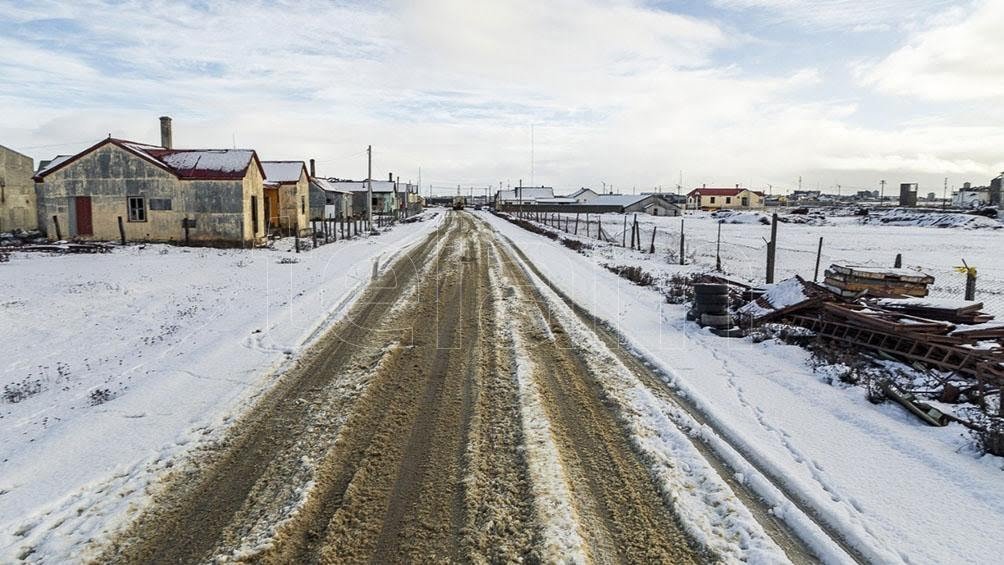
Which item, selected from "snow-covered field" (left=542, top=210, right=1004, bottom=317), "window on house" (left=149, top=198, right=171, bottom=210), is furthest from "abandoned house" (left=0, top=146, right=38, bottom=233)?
"snow-covered field" (left=542, top=210, right=1004, bottom=317)

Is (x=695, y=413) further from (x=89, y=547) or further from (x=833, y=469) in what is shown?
(x=89, y=547)

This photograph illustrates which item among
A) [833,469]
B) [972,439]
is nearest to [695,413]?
[833,469]

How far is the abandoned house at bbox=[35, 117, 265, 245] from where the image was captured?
81.7ft

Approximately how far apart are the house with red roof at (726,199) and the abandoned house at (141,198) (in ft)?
324

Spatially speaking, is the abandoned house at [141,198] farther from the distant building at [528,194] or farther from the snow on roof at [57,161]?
the distant building at [528,194]

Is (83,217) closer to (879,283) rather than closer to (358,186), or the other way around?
(879,283)

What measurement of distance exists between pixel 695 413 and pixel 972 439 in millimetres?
2517

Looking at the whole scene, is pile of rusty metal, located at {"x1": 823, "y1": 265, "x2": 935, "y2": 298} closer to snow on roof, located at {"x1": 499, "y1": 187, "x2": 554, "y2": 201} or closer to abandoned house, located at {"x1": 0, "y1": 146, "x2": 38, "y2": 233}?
abandoned house, located at {"x1": 0, "y1": 146, "x2": 38, "y2": 233}

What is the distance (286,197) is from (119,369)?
26.7 meters

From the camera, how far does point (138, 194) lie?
82.6 feet

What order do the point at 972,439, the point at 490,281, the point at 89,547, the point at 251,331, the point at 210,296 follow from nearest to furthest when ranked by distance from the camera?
the point at 89,547, the point at 972,439, the point at 251,331, the point at 210,296, the point at 490,281

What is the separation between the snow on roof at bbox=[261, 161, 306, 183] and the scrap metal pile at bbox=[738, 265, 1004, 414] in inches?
1115

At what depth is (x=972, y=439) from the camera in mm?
5672

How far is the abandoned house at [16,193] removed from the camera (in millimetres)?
31031
